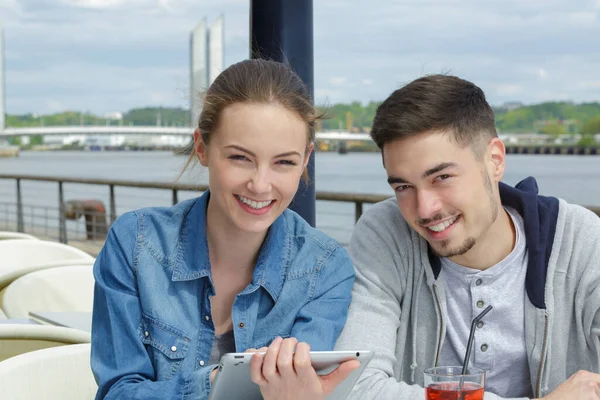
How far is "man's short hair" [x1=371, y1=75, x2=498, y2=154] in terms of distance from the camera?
1.32 metres

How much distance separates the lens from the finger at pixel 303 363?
0.96 m

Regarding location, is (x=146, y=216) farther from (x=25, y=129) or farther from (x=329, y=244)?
(x=25, y=129)

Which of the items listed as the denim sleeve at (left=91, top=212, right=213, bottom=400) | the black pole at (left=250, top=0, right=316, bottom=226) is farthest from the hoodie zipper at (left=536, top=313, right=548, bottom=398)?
the black pole at (left=250, top=0, right=316, bottom=226)

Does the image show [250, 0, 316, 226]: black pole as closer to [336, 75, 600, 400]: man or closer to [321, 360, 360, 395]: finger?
[336, 75, 600, 400]: man

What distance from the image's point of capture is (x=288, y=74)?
55.0 inches

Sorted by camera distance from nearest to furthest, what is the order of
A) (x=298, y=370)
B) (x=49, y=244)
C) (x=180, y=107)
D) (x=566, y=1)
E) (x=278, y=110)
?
(x=298, y=370) → (x=278, y=110) → (x=180, y=107) → (x=49, y=244) → (x=566, y=1)

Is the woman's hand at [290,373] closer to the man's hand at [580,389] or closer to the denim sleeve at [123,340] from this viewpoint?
the denim sleeve at [123,340]

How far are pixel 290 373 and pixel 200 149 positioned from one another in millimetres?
521

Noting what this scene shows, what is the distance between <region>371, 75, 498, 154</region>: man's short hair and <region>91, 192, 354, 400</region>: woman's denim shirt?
8.8 inches

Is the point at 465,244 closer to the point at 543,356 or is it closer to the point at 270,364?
the point at 543,356

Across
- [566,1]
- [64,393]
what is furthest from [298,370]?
[566,1]

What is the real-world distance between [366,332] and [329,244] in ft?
0.52

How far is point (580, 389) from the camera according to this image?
46.6 inches

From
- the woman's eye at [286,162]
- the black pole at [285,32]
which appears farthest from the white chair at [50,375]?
the black pole at [285,32]
